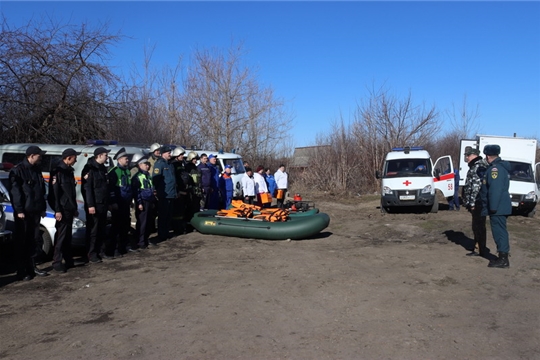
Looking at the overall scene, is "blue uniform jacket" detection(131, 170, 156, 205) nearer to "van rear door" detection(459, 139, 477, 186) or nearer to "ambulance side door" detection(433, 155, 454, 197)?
"ambulance side door" detection(433, 155, 454, 197)

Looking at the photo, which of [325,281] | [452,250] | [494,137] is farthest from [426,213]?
[325,281]

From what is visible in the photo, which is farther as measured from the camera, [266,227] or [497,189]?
[266,227]

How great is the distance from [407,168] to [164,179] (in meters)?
9.64

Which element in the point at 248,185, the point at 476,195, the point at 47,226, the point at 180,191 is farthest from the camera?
the point at 248,185

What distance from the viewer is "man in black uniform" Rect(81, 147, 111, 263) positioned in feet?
28.7

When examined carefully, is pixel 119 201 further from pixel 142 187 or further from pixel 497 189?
pixel 497 189

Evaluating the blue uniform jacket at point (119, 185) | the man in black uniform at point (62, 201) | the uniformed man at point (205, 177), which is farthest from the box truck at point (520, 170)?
the man in black uniform at point (62, 201)

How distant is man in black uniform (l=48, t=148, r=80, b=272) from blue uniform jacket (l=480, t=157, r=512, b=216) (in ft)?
22.3

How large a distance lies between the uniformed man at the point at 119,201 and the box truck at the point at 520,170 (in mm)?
11210

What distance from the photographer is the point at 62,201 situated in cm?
825

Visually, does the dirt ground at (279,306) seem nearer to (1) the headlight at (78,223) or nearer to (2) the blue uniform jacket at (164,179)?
(1) the headlight at (78,223)

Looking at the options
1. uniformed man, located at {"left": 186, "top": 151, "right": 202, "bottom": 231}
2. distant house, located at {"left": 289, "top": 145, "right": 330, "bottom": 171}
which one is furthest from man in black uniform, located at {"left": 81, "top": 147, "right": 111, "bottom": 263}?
distant house, located at {"left": 289, "top": 145, "right": 330, "bottom": 171}

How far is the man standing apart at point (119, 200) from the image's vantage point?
30.8 feet

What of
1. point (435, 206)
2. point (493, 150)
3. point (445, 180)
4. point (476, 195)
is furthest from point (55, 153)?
point (445, 180)
